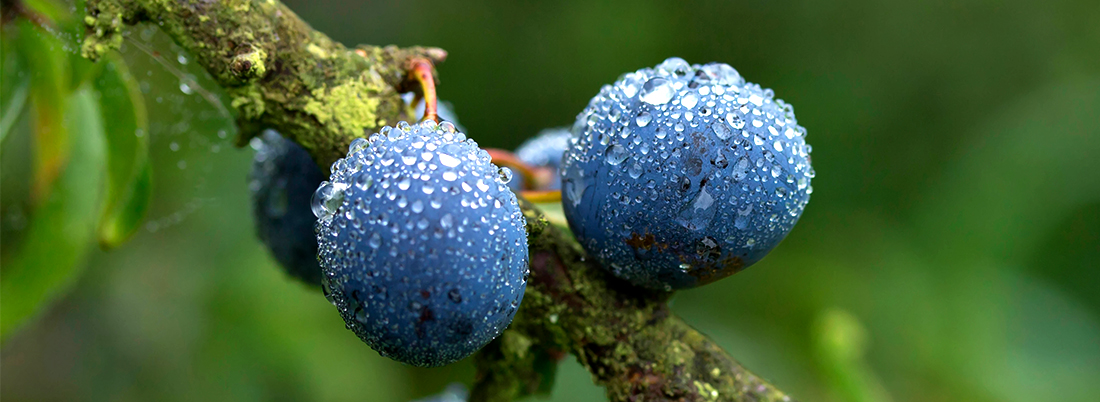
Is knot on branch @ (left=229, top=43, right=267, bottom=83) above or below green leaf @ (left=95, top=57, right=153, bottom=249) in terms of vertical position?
above

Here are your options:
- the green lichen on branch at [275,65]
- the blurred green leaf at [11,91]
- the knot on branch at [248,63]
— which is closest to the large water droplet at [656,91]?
the green lichen on branch at [275,65]

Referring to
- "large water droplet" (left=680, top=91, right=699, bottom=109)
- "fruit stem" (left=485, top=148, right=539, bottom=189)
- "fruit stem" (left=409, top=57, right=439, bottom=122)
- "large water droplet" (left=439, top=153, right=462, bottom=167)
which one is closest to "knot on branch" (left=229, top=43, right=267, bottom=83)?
"fruit stem" (left=409, top=57, right=439, bottom=122)

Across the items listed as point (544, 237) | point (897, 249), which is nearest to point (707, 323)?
point (897, 249)

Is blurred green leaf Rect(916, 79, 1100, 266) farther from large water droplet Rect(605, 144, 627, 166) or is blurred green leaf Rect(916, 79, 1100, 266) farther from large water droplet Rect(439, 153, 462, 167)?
large water droplet Rect(439, 153, 462, 167)

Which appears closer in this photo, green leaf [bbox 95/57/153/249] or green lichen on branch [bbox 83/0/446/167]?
green lichen on branch [bbox 83/0/446/167]

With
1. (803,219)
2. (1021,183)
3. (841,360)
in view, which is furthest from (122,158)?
(1021,183)

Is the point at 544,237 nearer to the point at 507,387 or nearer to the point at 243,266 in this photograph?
the point at 507,387

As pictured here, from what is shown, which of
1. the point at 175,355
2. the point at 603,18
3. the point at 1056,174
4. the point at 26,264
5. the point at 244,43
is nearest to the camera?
the point at 244,43
